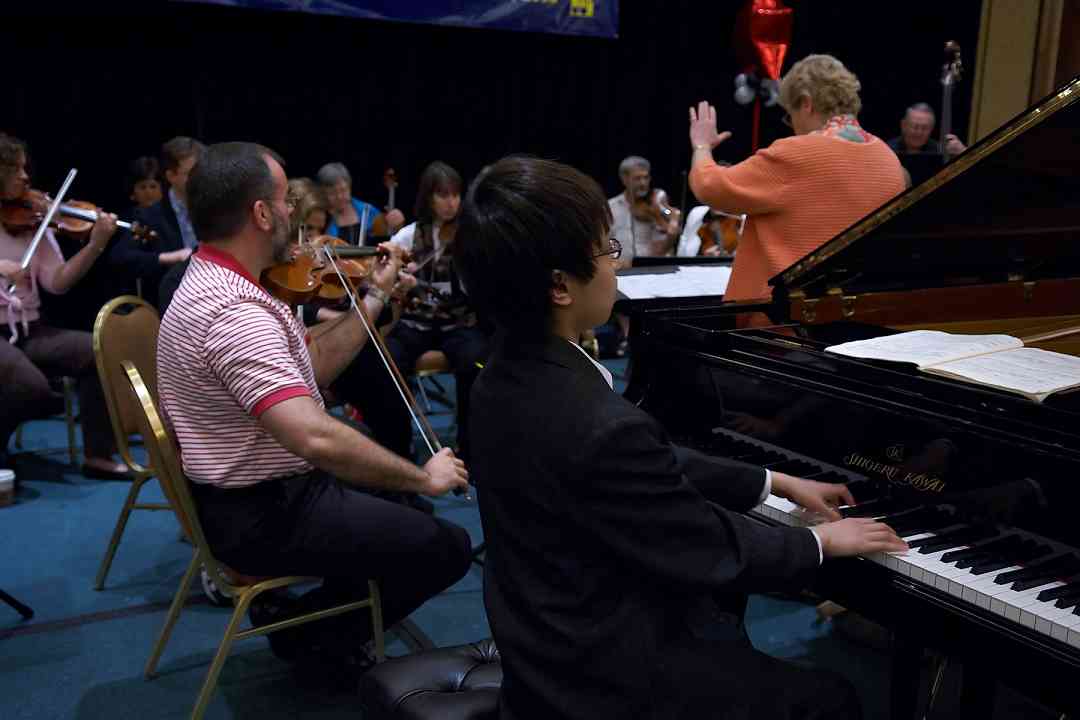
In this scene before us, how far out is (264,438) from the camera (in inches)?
76.9

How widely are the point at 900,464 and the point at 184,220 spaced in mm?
3786

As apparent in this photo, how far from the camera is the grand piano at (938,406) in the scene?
1.21 meters

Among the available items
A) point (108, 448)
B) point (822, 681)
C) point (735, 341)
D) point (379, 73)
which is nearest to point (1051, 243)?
point (735, 341)

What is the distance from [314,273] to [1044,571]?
85.8 inches

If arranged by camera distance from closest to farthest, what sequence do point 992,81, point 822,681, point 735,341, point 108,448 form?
point 822,681, point 735,341, point 992,81, point 108,448

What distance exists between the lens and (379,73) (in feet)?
20.1

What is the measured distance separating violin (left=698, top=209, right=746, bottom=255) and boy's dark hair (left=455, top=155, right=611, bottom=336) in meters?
4.75

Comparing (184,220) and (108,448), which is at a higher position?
(184,220)

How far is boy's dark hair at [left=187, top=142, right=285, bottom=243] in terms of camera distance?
1985 mm

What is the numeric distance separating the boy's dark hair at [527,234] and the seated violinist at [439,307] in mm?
2212

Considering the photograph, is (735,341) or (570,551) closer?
(570,551)

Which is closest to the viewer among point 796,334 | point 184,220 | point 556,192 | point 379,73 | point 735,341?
point 556,192

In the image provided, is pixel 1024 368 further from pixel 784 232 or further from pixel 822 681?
pixel 784 232

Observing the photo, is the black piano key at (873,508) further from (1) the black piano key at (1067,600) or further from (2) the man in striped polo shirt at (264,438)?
(2) the man in striped polo shirt at (264,438)
